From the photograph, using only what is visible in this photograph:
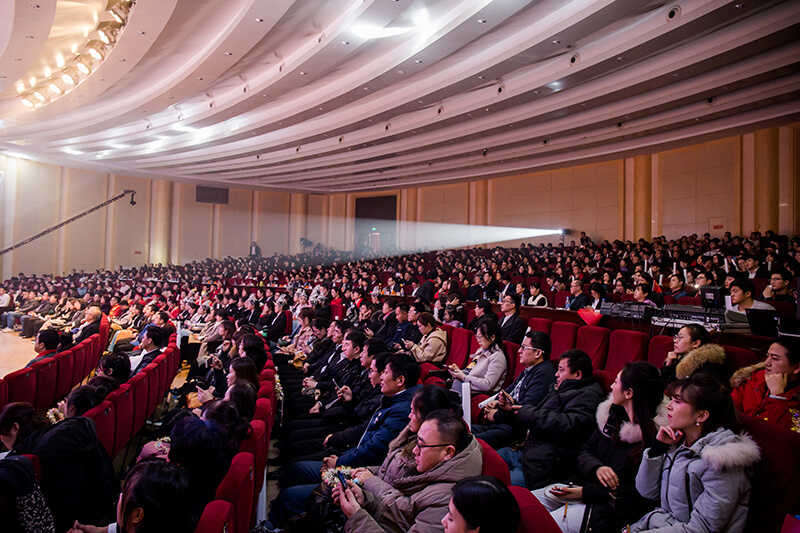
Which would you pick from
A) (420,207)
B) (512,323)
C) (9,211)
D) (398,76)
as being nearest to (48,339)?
(512,323)

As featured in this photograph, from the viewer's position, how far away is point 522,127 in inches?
461

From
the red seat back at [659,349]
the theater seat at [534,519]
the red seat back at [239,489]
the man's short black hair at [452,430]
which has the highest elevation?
the red seat back at [659,349]

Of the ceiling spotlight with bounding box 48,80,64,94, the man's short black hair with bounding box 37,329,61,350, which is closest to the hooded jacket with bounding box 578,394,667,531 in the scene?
the man's short black hair with bounding box 37,329,61,350

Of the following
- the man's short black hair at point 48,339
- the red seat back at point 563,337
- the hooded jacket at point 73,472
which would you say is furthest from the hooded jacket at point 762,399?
the man's short black hair at point 48,339

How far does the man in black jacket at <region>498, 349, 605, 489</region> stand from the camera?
7.92 ft

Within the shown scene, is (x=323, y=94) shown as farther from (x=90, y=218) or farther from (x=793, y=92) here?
(x=90, y=218)

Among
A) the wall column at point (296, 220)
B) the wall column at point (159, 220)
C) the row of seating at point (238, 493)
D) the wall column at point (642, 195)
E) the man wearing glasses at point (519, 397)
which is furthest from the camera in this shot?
the wall column at point (296, 220)

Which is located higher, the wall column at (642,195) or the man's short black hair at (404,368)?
the wall column at (642,195)

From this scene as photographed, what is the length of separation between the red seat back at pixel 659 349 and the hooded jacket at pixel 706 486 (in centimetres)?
189

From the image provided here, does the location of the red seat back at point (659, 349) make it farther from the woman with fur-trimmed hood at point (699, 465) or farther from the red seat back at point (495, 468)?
the red seat back at point (495, 468)

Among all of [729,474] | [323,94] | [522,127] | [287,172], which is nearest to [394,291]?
[323,94]

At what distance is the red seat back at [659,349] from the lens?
3.63 m

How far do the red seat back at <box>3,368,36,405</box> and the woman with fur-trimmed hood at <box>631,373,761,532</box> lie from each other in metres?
4.38

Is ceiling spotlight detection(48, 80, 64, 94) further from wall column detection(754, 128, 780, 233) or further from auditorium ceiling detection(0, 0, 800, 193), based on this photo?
wall column detection(754, 128, 780, 233)
